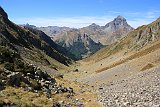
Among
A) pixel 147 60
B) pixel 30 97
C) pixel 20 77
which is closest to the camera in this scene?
pixel 30 97

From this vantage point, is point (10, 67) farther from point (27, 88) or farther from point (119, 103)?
point (119, 103)

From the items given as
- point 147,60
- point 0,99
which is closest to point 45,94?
point 0,99

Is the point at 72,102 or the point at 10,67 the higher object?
the point at 10,67

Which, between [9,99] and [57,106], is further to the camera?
[57,106]

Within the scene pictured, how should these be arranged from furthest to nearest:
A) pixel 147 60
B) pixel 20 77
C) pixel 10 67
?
pixel 147 60, pixel 10 67, pixel 20 77

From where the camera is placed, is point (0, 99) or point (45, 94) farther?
point (45, 94)

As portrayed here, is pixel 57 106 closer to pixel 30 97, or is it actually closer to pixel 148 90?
pixel 30 97

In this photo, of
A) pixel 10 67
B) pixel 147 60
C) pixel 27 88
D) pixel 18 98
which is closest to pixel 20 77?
pixel 27 88

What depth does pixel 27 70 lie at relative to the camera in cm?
5259

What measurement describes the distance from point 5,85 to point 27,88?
347cm

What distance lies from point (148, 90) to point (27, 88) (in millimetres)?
14962

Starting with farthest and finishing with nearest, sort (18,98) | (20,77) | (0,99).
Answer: (20,77), (18,98), (0,99)

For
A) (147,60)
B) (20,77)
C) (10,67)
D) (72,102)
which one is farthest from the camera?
(147,60)

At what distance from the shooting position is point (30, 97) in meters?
38.9
